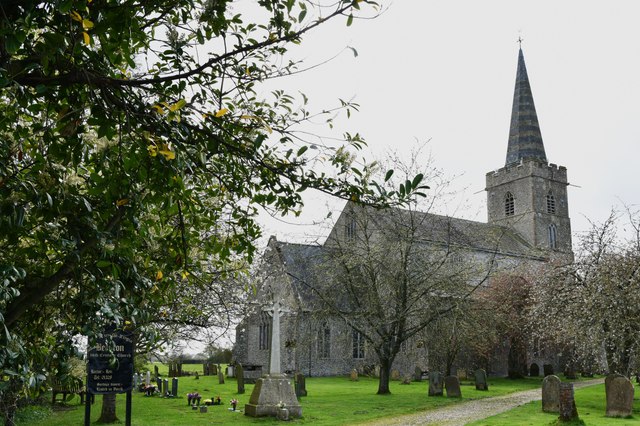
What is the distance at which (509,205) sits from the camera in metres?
55.9

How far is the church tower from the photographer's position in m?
53.8

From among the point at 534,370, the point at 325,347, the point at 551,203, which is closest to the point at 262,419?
the point at 325,347

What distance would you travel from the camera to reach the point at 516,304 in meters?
37.8

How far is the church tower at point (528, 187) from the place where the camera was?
177 feet

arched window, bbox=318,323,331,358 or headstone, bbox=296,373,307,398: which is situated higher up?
arched window, bbox=318,323,331,358

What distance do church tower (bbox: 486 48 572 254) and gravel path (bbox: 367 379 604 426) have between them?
32673 millimetres

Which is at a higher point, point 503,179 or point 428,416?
point 503,179

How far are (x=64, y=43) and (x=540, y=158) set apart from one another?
55.7m

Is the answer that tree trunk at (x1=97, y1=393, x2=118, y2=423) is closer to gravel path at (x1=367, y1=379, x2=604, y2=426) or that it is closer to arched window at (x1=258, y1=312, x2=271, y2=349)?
gravel path at (x1=367, y1=379, x2=604, y2=426)

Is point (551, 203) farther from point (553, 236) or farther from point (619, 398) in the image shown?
point (619, 398)

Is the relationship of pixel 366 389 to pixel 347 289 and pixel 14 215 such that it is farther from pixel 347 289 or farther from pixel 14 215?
pixel 14 215

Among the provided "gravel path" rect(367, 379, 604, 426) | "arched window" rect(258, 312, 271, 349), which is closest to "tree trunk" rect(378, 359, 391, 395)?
"gravel path" rect(367, 379, 604, 426)

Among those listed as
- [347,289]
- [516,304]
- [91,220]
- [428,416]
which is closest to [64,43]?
[91,220]

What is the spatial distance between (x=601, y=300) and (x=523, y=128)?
4038 centimetres
